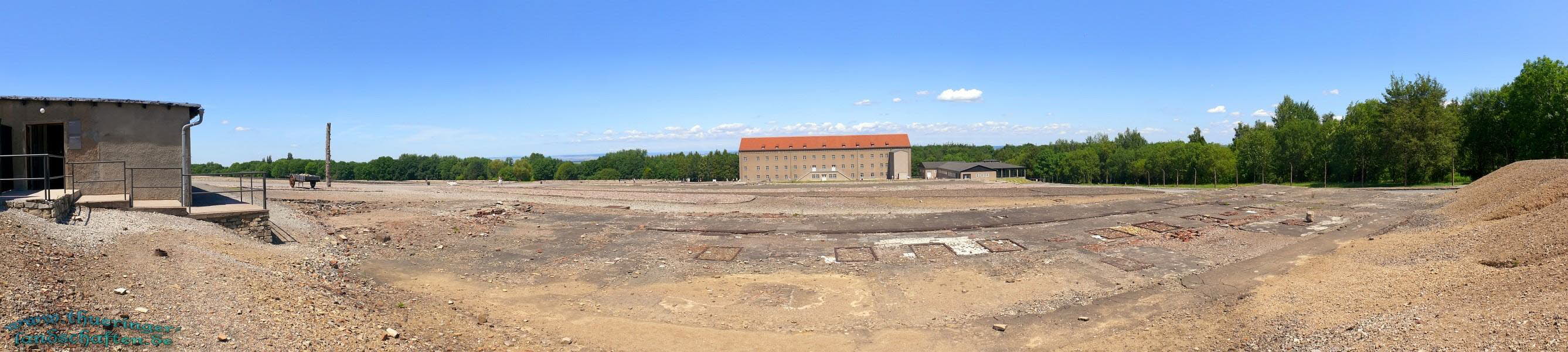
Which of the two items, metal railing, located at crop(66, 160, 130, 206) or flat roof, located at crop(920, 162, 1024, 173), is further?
flat roof, located at crop(920, 162, 1024, 173)

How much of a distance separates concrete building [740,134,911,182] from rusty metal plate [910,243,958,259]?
97932 mm

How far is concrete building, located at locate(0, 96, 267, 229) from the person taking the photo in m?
15.8

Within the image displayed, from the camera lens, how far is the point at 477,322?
438 inches

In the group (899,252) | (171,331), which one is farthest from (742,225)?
(171,331)

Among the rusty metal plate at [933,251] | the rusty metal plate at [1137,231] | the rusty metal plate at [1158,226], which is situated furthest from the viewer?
the rusty metal plate at [1158,226]

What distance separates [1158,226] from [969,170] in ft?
247

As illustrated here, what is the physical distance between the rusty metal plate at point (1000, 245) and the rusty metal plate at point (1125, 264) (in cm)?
260

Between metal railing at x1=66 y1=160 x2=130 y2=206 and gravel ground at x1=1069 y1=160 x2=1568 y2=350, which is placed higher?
metal railing at x1=66 y1=160 x2=130 y2=206

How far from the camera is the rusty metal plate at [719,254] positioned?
59.7 feet

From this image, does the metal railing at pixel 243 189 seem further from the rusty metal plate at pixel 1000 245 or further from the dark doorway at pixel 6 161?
the rusty metal plate at pixel 1000 245

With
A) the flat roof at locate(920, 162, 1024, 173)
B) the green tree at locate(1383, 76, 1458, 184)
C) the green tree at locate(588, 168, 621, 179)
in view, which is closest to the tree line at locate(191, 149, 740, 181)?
the green tree at locate(588, 168, 621, 179)

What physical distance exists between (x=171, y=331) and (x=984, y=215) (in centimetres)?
2602

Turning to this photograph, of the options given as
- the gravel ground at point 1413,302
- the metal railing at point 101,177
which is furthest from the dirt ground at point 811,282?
the metal railing at point 101,177

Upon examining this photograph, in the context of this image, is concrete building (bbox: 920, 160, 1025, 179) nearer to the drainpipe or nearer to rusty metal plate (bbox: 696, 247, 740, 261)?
rusty metal plate (bbox: 696, 247, 740, 261)
